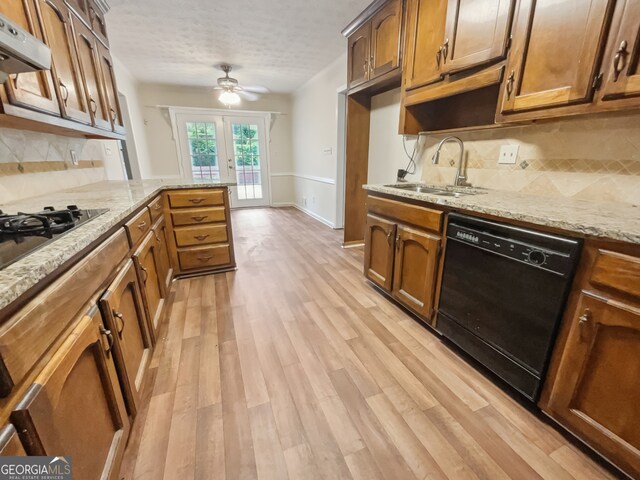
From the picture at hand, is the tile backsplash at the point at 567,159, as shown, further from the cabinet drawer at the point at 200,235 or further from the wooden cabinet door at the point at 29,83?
the wooden cabinet door at the point at 29,83

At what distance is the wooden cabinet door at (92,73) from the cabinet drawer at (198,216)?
0.80 m

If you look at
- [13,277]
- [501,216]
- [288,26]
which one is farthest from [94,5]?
[501,216]

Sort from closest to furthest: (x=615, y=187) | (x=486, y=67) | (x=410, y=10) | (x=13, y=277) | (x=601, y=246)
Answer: (x=13, y=277) → (x=601, y=246) → (x=615, y=187) → (x=486, y=67) → (x=410, y=10)

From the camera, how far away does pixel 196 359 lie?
60.8 inches

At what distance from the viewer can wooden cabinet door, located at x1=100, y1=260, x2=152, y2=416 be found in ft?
3.20

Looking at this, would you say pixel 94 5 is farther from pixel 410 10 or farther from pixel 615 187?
pixel 615 187

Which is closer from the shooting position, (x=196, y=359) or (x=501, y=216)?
(x=501, y=216)

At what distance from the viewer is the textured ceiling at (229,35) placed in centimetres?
235

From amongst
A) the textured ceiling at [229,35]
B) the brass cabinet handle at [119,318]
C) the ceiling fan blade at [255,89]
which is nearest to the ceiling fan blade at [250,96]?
the ceiling fan blade at [255,89]

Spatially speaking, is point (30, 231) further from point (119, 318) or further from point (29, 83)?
point (29, 83)

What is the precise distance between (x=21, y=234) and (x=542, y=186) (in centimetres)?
234

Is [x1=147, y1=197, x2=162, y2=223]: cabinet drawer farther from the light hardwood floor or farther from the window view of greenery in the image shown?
the window view of greenery

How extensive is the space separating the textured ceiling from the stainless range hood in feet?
6.55
